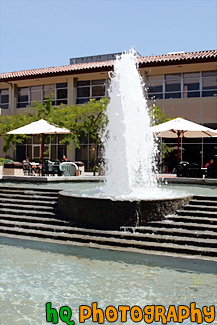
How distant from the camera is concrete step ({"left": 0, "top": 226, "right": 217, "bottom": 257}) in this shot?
264 inches

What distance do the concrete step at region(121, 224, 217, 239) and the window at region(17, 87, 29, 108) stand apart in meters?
25.3

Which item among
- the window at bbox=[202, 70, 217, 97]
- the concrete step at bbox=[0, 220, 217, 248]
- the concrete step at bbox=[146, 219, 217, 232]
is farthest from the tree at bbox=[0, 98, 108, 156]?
the concrete step at bbox=[146, 219, 217, 232]

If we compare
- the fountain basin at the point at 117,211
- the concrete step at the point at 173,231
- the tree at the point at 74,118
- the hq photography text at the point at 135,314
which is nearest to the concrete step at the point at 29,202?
the fountain basin at the point at 117,211

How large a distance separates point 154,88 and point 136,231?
1996 centimetres

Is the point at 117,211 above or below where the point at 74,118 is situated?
below

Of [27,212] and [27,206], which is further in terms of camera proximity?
[27,206]

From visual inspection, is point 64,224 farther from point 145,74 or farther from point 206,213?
point 145,74

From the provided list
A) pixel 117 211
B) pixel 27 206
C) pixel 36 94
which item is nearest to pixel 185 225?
pixel 117 211

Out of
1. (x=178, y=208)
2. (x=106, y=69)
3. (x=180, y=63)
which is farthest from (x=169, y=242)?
(x=106, y=69)

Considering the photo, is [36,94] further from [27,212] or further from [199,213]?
[199,213]

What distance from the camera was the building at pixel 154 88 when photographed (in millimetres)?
24641

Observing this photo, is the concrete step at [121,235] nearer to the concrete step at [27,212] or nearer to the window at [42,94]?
the concrete step at [27,212]

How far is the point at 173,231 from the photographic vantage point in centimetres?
757

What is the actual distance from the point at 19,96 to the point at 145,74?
439 inches
